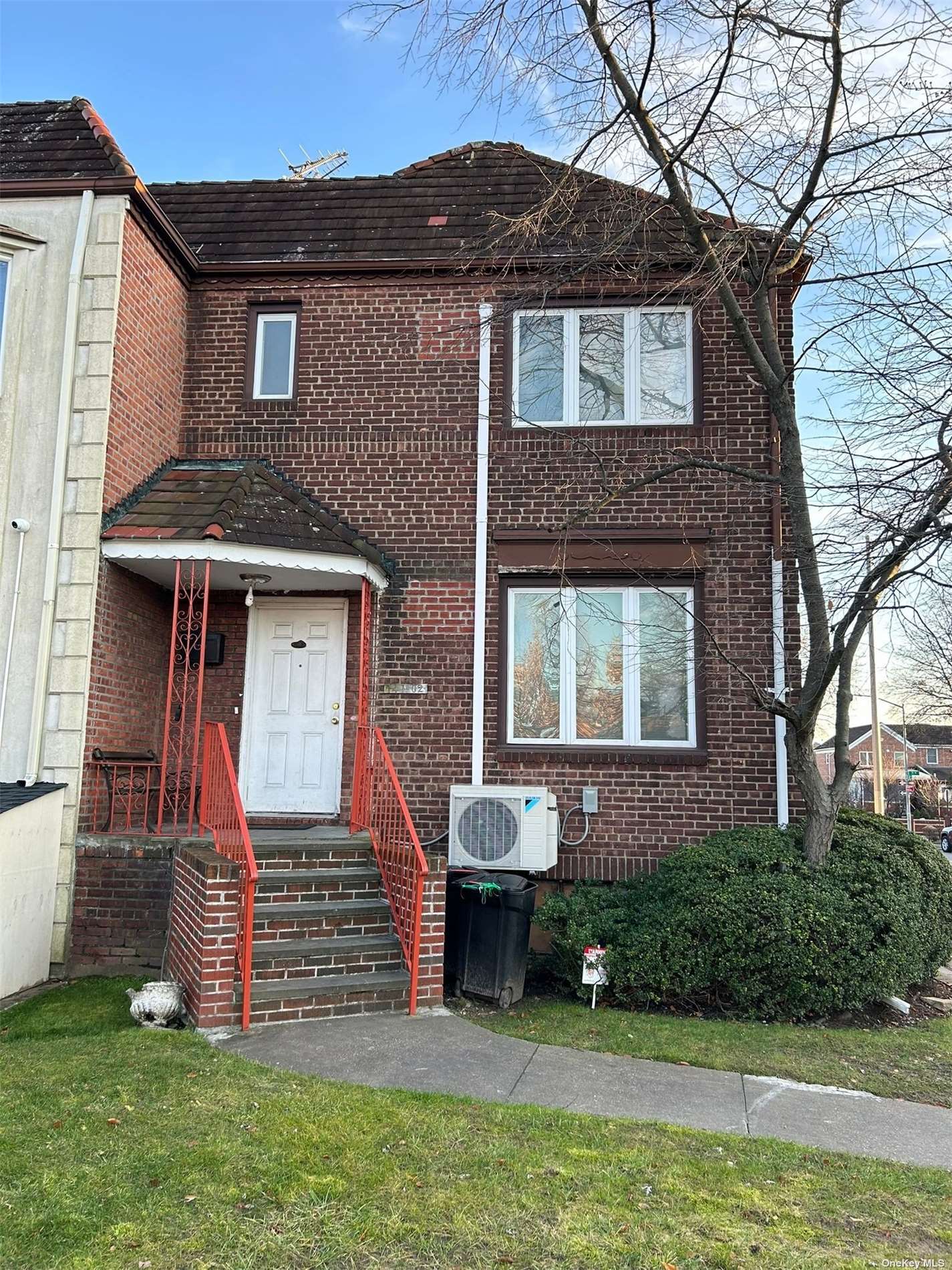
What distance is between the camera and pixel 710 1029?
618 centimetres

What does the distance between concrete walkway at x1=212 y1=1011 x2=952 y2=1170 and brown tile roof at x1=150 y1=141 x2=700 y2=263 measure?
23.4ft

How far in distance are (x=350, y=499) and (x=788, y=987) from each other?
5.92 metres

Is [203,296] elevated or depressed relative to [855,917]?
elevated

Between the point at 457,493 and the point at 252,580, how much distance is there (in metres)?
2.20

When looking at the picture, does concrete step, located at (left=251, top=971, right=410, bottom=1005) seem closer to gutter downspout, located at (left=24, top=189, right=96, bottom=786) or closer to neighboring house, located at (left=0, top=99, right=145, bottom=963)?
neighboring house, located at (left=0, top=99, right=145, bottom=963)

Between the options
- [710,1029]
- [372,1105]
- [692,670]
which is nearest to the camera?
[372,1105]

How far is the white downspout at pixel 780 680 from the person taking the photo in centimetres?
824

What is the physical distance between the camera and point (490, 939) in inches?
269

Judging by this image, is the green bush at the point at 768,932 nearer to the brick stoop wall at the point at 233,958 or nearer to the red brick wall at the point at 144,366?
the brick stoop wall at the point at 233,958

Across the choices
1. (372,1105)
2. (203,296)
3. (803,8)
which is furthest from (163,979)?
(803,8)

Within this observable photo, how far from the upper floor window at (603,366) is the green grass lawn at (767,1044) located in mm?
5555

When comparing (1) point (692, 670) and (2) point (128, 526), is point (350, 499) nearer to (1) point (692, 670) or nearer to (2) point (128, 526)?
(2) point (128, 526)

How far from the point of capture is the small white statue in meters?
5.73

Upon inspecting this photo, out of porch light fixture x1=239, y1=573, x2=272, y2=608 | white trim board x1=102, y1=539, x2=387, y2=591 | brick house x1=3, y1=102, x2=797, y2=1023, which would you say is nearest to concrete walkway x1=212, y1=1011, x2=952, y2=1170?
brick house x1=3, y1=102, x2=797, y2=1023
